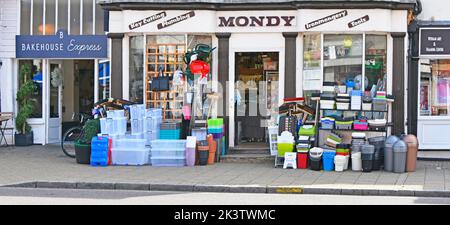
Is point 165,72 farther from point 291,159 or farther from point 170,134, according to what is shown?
point 291,159

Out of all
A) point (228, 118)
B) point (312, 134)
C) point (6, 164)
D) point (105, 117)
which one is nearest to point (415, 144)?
point (312, 134)

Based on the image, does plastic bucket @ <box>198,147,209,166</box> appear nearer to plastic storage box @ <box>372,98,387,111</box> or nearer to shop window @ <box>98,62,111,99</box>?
plastic storage box @ <box>372,98,387,111</box>

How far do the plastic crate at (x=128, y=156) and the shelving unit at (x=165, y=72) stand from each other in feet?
5.75

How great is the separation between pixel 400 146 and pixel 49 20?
10790mm

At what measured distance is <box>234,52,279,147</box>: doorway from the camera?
17.6 meters

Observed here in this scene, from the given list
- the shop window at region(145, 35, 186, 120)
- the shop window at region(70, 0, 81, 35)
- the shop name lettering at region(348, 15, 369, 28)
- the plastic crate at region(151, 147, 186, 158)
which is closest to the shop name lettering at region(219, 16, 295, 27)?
the shop name lettering at region(348, 15, 369, 28)

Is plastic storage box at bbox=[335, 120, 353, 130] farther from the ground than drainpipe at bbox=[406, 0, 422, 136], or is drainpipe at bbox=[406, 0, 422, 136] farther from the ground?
drainpipe at bbox=[406, 0, 422, 136]

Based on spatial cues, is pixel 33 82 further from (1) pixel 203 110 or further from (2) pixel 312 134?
(2) pixel 312 134

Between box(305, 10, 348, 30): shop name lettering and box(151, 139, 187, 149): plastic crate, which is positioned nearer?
box(151, 139, 187, 149): plastic crate

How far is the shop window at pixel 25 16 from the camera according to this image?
19.2 metres

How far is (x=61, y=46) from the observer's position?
1880 centimetres

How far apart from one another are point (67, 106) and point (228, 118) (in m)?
6.25

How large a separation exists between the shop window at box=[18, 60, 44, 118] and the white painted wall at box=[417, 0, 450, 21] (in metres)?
10.9

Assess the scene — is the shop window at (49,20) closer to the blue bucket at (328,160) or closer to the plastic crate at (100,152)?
the plastic crate at (100,152)
